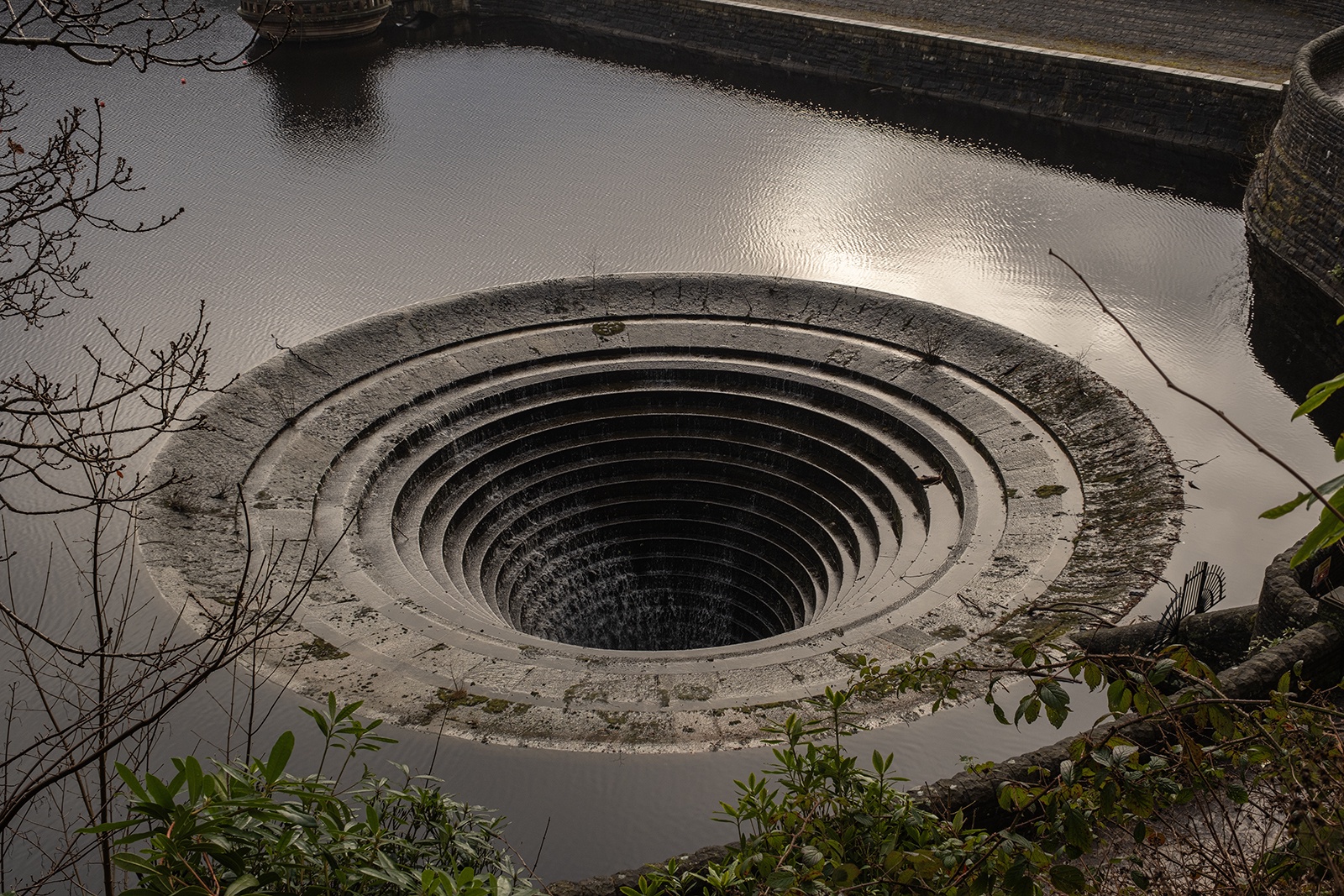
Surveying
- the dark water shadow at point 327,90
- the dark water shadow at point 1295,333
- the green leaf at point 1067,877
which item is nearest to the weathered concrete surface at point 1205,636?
the green leaf at point 1067,877

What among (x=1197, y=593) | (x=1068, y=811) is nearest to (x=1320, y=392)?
(x=1068, y=811)

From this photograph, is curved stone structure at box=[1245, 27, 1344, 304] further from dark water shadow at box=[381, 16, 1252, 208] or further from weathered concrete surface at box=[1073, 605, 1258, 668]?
weathered concrete surface at box=[1073, 605, 1258, 668]

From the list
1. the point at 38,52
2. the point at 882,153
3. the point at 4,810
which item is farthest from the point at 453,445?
the point at 38,52

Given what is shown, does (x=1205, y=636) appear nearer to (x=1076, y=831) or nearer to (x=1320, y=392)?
(x=1076, y=831)

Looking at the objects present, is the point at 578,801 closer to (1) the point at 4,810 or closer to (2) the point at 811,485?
(1) the point at 4,810

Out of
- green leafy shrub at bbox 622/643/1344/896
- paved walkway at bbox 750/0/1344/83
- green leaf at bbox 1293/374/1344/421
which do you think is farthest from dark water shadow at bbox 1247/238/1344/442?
green leaf at bbox 1293/374/1344/421
